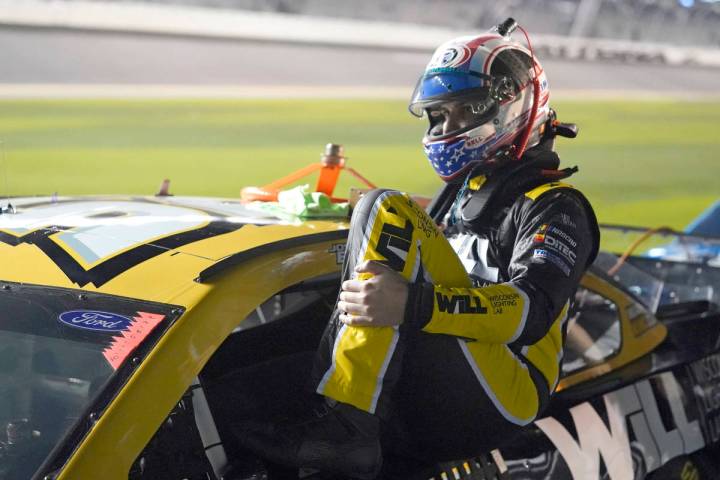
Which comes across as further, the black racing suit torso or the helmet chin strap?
the helmet chin strap

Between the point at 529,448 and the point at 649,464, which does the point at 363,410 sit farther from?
the point at 649,464

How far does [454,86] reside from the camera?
2752mm

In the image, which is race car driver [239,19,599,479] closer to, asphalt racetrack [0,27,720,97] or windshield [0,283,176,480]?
windshield [0,283,176,480]

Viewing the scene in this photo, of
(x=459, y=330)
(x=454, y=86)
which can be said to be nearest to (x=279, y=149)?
(x=454, y=86)

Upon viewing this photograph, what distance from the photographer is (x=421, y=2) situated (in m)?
15.7

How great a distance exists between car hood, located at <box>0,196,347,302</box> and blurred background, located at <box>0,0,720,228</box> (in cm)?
767

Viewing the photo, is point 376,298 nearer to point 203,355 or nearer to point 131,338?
point 203,355

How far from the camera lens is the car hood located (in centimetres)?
209

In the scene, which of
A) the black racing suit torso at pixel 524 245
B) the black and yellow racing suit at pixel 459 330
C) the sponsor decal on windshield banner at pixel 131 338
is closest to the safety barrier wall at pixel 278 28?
the black racing suit torso at pixel 524 245

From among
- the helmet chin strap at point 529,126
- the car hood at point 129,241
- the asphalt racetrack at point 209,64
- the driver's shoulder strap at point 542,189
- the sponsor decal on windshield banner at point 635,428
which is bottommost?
the sponsor decal on windshield banner at point 635,428

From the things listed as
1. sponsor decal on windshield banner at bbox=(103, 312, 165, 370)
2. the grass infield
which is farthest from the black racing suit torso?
the grass infield

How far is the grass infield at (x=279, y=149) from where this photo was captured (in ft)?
37.1

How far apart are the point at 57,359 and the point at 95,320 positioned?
0.38ft

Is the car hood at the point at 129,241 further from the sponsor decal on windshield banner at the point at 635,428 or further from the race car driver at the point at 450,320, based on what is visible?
the sponsor decal on windshield banner at the point at 635,428
